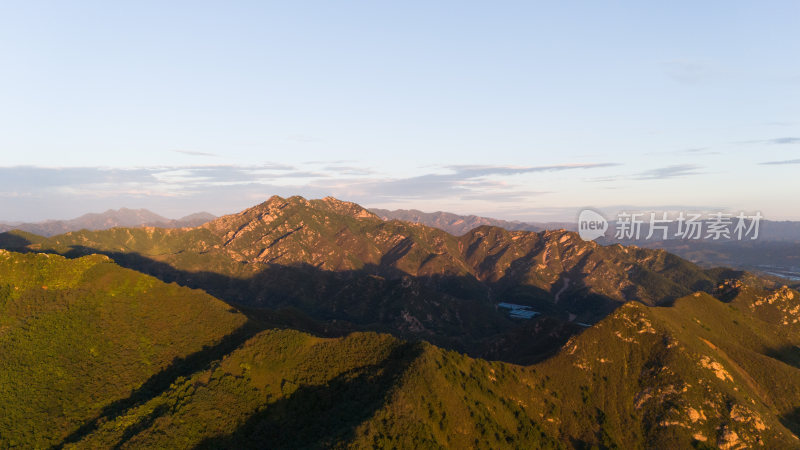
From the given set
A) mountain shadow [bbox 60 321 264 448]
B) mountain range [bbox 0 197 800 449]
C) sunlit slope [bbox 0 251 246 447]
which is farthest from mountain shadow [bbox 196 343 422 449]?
sunlit slope [bbox 0 251 246 447]

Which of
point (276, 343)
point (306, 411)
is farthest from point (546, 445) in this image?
point (276, 343)

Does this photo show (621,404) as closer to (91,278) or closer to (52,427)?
(52,427)

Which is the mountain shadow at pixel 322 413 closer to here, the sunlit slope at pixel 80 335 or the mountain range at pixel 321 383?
the mountain range at pixel 321 383

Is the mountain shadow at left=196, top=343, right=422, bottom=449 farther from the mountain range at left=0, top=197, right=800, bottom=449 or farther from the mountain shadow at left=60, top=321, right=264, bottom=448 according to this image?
the mountain shadow at left=60, top=321, right=264, bottom=448

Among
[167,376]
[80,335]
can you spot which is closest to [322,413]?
[167,376]

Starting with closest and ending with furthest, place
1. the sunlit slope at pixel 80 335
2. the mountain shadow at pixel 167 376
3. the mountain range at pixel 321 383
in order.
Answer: the mountain range at pixel 321 383 < the mountain shadow at pixel 167 376 < the sunlit slope at pixel 80 335

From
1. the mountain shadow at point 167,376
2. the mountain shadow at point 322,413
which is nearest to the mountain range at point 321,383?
the mountain shadow at point 322,413

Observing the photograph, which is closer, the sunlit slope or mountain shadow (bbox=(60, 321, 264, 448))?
mountain shadow (bbox=(60, 321, 264, 448))

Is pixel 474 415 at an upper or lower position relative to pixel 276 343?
lower
